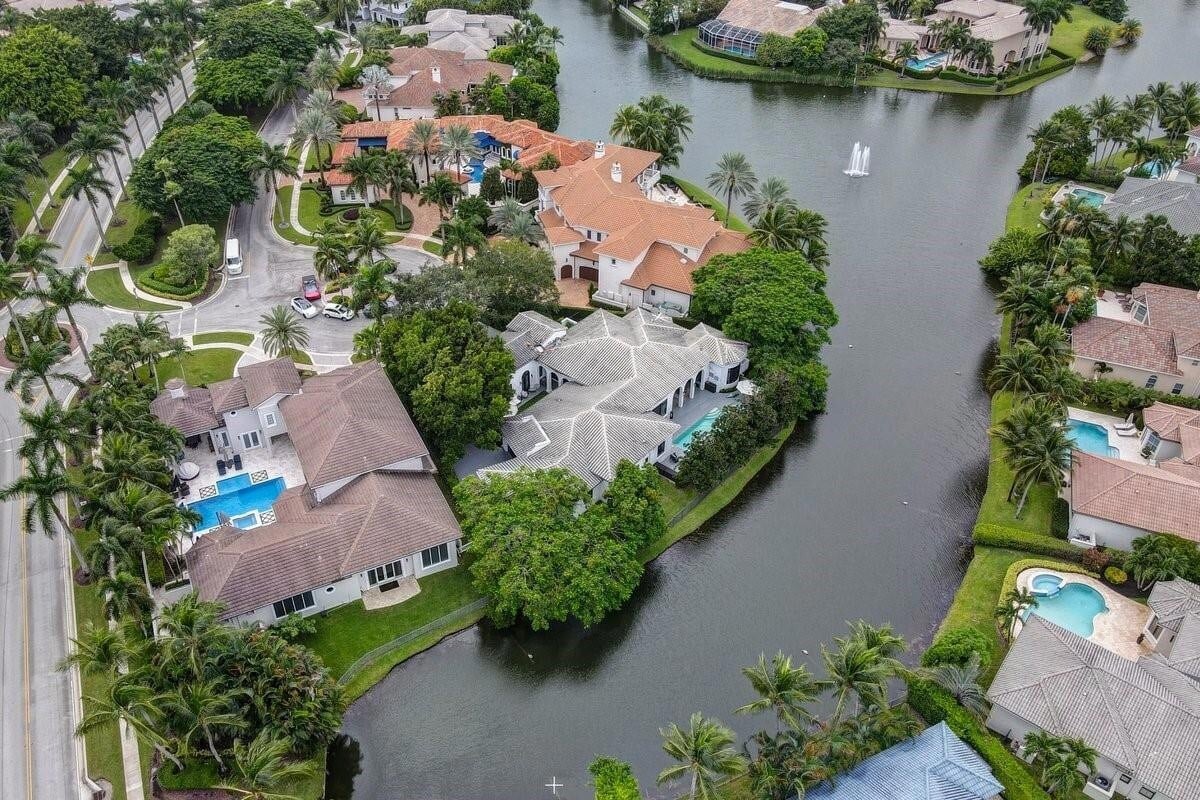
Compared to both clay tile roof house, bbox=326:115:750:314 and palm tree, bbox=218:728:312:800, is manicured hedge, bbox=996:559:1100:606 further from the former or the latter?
palm tree, bbox=218:728:312:800

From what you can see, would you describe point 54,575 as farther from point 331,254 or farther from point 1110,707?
point 1110,707

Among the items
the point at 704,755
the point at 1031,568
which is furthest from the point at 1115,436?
the point at 704,755

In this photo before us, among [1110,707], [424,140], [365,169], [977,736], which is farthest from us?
[424,140]

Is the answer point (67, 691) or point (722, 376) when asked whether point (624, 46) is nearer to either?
point (722, 376)

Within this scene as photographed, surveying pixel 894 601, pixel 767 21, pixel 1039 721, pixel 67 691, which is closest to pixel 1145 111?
pixel 767 21

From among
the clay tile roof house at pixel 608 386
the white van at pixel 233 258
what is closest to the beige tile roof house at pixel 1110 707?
the clay tile roof house at pixel 608 386

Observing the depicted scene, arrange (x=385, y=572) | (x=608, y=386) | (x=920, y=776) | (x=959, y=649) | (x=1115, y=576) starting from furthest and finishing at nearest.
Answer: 1. (x=608, y=386)
2. (x=1115, y=576)
3. (x=385, y=572)
4. (x=959, y=649)
5. (x=920, y=776)

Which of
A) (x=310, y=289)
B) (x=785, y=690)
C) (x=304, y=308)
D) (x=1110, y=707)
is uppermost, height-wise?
(x=785, y=690)
